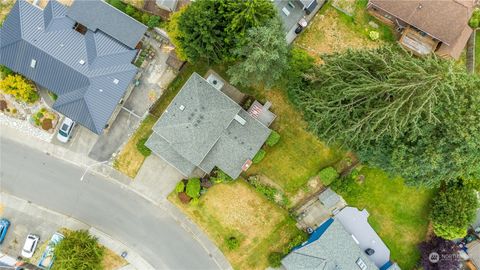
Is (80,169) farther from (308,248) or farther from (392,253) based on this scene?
(392,253)

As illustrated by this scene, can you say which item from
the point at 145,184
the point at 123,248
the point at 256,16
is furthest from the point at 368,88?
the point at 123,248

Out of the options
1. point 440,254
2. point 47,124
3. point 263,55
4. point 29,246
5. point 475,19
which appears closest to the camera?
point 263,55

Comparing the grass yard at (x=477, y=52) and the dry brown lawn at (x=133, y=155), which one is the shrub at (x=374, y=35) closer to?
the grass yard at (x=477, y=52)

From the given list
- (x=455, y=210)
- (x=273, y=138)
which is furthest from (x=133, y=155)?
(x=455, y=210)

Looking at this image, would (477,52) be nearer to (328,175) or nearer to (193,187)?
(328,175)

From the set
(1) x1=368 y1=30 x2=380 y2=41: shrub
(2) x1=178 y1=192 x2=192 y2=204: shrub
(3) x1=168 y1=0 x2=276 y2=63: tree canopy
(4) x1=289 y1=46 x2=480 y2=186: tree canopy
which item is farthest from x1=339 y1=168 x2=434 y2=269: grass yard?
(3) x1=168 y1=0 x2=276 y2=63: tree canopy

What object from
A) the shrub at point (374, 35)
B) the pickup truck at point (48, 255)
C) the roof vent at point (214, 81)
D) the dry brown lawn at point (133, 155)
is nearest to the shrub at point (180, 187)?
the dry brown lawn at point (133, 155)
